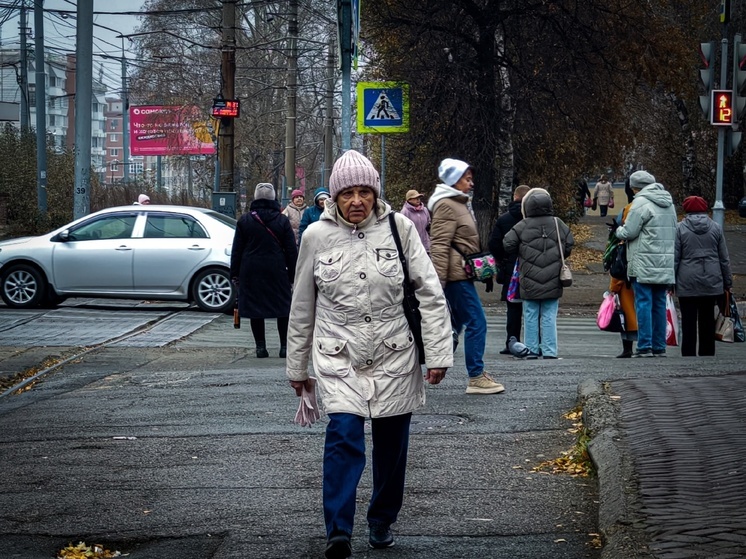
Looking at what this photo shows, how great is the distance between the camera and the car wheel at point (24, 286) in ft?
61.9

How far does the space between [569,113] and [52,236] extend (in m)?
11.8

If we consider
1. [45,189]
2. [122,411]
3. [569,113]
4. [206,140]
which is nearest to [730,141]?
[569,113]

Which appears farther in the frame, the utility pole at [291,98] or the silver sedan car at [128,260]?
the utility pole at [291,98]

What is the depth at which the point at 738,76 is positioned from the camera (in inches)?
725

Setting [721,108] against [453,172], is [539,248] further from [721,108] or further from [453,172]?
[721,108]

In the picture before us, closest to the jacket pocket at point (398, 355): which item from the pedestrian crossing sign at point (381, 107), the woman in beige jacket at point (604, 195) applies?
the pedestrian crossing sign at point (381, 107)

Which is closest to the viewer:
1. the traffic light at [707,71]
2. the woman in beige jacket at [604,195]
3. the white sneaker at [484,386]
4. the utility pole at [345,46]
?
the white sneaker at [484,386]

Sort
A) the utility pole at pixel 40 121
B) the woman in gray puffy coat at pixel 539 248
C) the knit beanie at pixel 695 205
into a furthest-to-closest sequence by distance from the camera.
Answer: the utility pole at pixel 40 121, the knit beanie at pixel 695 205, the woman in gray puffy coat at pixel 539 248

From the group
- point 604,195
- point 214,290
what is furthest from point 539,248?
point 604,195

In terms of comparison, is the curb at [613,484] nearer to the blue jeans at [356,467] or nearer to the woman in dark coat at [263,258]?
the blue jeans at [356,467]

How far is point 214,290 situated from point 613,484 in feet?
42.2

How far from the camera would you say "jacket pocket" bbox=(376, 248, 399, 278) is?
17.5 ft

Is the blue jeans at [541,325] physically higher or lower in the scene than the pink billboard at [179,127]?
lower

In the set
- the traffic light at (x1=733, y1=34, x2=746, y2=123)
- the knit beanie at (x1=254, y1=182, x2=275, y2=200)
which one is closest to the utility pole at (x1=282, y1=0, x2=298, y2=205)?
the traffic light at (x1=733, y1=34, x2=746, y2=123)
